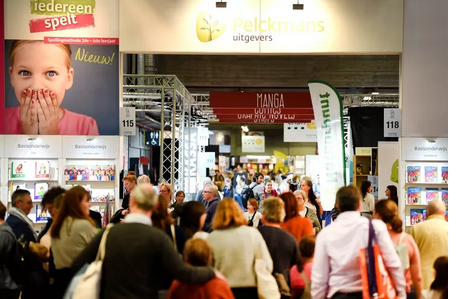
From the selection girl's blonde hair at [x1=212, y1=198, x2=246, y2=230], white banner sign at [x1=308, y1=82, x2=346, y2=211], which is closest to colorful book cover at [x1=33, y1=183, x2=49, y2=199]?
white banner sign at [x1=308, y1=82, x2=346, y2=211]

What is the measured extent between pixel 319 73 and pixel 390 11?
1055cm

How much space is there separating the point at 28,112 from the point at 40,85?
44 cm

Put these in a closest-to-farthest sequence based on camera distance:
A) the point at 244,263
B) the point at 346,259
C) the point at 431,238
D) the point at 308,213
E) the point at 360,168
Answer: the point at 346,259 → the point at 244,263 → the point at 431,238 → the point at 308,213 → the point at 360,168

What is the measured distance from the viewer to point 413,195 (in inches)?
354

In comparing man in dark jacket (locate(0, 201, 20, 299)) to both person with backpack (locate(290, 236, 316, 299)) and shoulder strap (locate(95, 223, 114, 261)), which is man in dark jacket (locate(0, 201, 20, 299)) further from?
person with backpack (locate(290, 236, 316, 299))

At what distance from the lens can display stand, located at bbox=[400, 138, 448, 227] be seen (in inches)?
346

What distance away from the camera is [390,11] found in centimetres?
863

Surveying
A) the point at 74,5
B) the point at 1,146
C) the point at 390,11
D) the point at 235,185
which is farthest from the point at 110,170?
the point at 235,185

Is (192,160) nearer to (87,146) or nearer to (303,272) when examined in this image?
(87,146)

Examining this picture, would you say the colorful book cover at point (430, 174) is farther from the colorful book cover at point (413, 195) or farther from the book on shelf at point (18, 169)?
the book on shelf at point (18, 169)

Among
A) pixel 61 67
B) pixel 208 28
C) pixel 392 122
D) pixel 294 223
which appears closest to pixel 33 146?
pixel 61 67

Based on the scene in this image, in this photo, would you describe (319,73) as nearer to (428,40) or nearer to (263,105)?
(263,105)

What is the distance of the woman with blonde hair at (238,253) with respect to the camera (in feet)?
13.3

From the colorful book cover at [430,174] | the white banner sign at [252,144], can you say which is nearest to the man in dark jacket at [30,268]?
the colorful book cover at [430,174]
